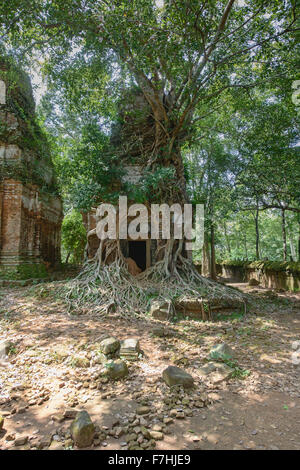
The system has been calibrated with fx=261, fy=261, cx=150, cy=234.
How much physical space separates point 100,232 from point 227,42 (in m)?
5.92

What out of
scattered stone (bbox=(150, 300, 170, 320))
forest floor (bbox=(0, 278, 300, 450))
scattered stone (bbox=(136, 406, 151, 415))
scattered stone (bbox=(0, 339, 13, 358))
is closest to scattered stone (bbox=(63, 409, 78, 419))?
forest floor (bbox=(0, 278, 300, 450))

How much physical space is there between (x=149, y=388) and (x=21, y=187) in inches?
311

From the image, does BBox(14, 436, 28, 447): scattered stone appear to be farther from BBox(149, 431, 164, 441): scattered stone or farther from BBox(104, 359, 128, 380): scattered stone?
BBox(104, 359, 128, 380): scattered stone

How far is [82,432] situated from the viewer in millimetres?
2189

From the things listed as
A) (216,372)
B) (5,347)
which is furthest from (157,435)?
(5,347)

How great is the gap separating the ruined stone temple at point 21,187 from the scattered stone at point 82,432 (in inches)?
273

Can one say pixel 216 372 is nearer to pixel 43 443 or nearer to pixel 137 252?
pixel 43 443

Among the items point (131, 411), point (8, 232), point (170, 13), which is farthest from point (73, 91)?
point (131, 411)

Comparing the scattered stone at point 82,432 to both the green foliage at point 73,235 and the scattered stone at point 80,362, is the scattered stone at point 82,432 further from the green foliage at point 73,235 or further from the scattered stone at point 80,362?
the green foliage at point 73,235

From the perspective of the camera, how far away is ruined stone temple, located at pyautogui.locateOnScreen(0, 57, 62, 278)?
8.55 meters

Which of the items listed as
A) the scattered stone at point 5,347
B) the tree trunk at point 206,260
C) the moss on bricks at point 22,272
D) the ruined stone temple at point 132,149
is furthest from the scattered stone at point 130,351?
the tree trunk at point 206,260

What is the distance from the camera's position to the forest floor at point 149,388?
7.70 feet

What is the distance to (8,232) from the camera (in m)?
8.58

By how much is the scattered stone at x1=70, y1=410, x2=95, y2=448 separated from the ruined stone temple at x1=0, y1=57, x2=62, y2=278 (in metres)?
6.92
